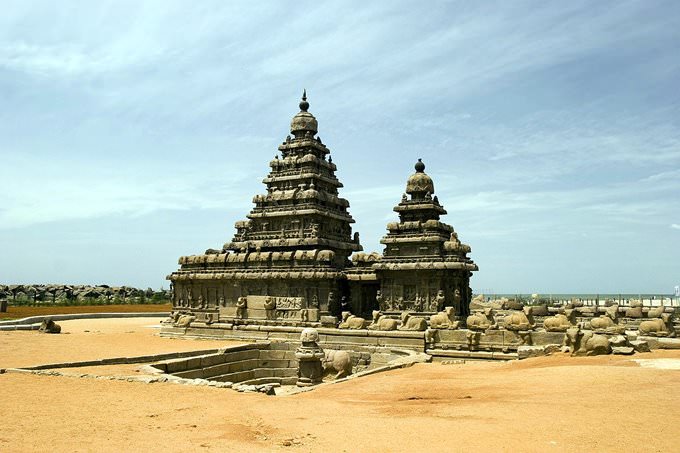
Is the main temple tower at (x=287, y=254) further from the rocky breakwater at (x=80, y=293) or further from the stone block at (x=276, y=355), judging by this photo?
the rocky breakwater at (x=80, y=293)

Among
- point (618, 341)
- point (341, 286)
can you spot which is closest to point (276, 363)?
point (341, 286)

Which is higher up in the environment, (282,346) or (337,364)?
(337,364)

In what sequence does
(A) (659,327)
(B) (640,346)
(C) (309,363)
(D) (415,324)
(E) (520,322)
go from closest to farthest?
(C) (309,363) < (B) (640,346) < (E) (520,322) < (A) (659,327) < (D) (415,324)

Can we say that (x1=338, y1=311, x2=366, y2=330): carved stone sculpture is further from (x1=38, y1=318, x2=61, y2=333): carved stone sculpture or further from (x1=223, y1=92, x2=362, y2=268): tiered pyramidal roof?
(x1=38, y1=318, x2=61, y2=333): carved stone sculpture

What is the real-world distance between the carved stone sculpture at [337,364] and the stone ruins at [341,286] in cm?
481

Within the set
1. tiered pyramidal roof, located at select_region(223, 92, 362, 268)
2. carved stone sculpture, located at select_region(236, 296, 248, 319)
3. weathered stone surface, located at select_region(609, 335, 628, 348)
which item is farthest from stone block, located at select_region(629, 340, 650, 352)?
carved stone sculpture, located at select_region(236, 296, 248, 319)

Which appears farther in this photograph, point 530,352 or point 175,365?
point 530,352

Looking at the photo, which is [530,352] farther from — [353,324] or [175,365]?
[175,365]

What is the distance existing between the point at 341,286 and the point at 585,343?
17611 millimetres

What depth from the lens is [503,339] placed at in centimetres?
2325

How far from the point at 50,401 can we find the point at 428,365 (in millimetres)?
12329

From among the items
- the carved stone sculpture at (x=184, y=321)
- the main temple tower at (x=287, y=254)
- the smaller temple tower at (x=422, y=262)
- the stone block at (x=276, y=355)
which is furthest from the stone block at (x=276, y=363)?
the carved stone sculpture at (x=184, y=321)

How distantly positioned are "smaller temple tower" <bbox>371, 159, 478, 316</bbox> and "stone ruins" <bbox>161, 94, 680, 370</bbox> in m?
0.06

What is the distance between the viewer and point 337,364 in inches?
794
